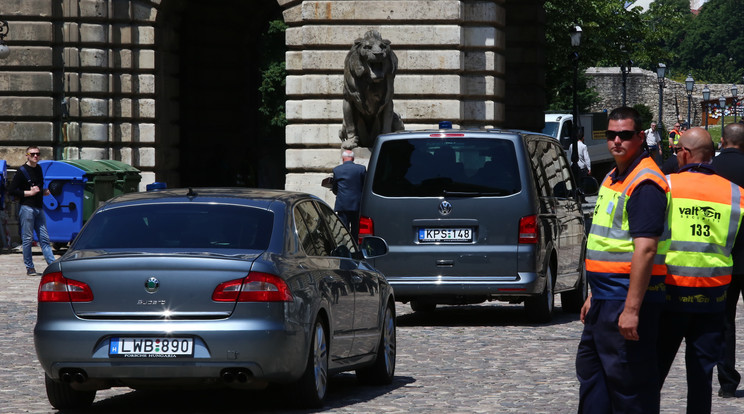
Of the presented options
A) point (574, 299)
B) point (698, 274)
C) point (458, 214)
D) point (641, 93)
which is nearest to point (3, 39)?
point (574, 299)

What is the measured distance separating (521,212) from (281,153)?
41.5m

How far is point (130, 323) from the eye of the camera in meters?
8.40

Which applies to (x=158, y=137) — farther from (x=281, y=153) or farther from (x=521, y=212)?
(x=281, y=153)

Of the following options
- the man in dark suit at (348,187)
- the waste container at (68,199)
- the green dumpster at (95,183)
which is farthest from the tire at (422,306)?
the waste container at (68,199)

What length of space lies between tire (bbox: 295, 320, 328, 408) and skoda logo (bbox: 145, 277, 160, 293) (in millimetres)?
974

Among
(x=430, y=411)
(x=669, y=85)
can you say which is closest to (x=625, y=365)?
(x=430, y=411)

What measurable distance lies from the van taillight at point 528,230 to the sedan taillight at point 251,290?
592cm

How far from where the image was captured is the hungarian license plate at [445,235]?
14.2m

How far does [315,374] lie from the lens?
8.88m

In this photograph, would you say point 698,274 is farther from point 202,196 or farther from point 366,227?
point 366,227

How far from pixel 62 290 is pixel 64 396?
0.72 metres

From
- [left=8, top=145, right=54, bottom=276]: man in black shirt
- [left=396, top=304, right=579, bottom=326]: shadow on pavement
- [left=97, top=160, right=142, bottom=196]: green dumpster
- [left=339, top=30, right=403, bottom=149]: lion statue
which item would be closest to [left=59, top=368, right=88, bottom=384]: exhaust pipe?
[left=396, top=304, right=579, bottom=326]: shadow on pavement

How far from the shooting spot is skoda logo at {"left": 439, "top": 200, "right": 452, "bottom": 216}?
14125 millimetres

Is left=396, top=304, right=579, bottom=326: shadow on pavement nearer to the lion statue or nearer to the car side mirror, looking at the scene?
the car side mirror
